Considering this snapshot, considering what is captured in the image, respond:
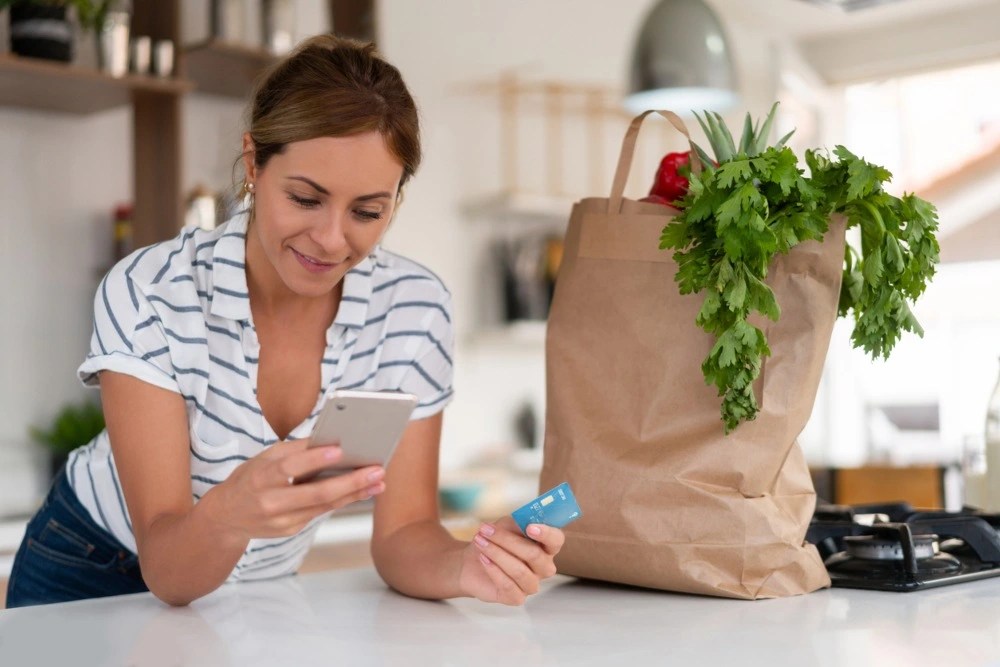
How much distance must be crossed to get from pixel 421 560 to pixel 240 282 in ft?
1.17

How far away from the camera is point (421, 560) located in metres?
1.13

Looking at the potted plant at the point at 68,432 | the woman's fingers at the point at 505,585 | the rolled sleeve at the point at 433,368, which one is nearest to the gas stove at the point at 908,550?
the woman's fingers at the point at 505,585

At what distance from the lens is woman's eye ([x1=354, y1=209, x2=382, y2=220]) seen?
3.74 ft

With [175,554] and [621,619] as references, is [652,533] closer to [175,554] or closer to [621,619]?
[621,619]

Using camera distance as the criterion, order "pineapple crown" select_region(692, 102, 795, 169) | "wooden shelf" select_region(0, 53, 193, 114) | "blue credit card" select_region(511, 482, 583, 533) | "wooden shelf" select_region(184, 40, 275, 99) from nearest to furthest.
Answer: "blue credit card" select_region(511, 482, 583, 533), "pineapple crown" select_region(692, 102, 795, 169), "wooden shelf" select_region(0, 53, 193, 114), "wooden shelf" select_region(184, 40, 275, 99)

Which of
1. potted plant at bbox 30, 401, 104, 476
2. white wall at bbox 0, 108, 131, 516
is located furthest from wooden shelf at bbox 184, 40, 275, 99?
potted plant at bbox 30, 401, 104, 476

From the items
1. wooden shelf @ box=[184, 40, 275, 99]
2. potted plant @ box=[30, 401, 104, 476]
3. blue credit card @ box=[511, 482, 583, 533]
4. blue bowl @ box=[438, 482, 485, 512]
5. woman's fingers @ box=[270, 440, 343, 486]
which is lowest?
blue bowl @ box=[438, 482, 485, 512]

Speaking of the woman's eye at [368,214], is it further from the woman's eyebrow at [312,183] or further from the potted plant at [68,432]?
the potted plant at [68,432]

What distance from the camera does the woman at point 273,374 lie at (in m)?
1.00

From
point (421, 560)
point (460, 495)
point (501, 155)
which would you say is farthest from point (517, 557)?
point (501, 155)

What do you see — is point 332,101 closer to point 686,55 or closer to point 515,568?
point 515,568

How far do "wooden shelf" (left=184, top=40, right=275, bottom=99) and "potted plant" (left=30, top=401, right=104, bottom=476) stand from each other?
0.97 metres

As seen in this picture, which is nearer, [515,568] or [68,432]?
[515,568]

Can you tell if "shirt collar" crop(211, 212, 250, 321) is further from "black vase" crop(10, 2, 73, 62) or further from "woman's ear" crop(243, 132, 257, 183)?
"black vase" crop(10, 2, 73, 62)
